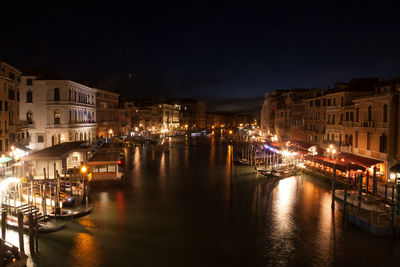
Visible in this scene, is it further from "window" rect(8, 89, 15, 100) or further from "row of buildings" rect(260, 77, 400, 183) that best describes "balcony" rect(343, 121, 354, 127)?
"window" rect(8, 89, 15, 100)

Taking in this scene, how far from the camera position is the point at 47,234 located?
13273 millimetres

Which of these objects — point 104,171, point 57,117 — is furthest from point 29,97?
point 104,171

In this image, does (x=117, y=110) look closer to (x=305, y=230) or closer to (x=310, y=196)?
(x=310, y=196)

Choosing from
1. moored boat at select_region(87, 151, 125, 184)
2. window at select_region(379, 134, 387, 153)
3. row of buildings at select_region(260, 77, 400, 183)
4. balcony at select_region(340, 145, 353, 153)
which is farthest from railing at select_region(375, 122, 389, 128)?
moored boat at select_region(87, 151, 125, 184)

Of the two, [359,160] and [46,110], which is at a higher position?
[46,110]

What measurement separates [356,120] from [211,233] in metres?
17.8

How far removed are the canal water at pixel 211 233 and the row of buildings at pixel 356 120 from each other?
5203 millimetres

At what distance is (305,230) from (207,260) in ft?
17.7

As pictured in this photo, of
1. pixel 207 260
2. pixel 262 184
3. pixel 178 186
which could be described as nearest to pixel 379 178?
pixel 262 184

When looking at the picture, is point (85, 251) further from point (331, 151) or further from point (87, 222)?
point (331, 151)

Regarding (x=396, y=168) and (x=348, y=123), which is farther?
(x=348, y=123)

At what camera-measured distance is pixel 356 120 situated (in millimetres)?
25094

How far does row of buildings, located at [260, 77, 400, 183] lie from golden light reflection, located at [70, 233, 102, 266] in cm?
1759

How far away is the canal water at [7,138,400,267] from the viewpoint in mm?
11434
